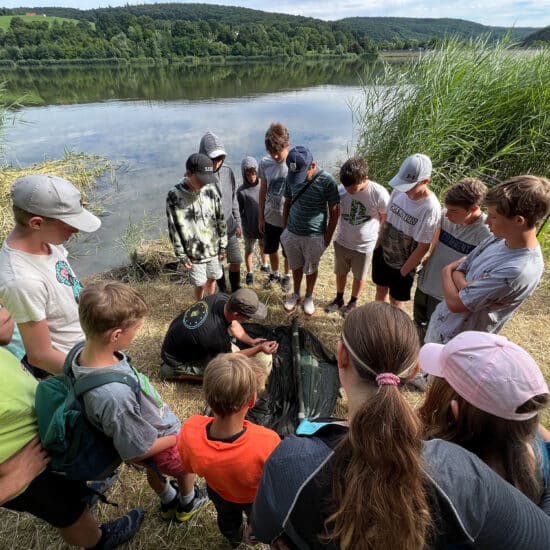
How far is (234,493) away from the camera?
1439 mm

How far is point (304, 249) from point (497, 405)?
256 cm

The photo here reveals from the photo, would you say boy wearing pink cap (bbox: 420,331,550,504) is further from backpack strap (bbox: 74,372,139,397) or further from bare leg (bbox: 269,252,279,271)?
bare leg (bbox: 269,252,279,271)

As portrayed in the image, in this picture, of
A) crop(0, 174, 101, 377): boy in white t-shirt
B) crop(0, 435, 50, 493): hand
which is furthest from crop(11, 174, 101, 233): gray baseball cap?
crop(0, 435, 50, 493): hand

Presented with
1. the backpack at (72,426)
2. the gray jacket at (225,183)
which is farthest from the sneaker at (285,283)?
the backpack at (72,426)

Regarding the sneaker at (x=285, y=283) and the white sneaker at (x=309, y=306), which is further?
the sneaker at (x=285, y=283)

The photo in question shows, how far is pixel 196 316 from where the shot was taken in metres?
2.63

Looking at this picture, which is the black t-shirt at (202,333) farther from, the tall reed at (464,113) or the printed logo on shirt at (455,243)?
the tall reed at (464,113)

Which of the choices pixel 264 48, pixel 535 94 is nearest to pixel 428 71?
pixel 535 94

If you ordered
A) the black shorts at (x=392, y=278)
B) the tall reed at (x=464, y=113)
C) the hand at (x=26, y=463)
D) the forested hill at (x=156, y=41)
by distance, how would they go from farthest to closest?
1. the forested hill at (x=156, y=41)
2. the tall reed at (x=464, y=113)
3. the black shorts at (x=392, y=278)
4. the hand at (x=26, y=463)

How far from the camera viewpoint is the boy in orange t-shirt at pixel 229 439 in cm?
136

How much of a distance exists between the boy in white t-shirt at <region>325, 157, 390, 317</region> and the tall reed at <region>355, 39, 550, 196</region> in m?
2.52

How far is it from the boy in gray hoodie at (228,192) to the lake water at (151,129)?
2706mm

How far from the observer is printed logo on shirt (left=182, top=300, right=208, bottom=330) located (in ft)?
8.44

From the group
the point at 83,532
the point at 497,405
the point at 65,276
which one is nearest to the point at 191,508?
the point at 83,532
